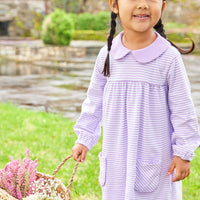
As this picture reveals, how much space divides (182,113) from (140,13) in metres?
0.52

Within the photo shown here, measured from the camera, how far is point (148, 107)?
1.90 m

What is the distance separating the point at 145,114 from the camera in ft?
6.25

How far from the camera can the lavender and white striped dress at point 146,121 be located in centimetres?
190

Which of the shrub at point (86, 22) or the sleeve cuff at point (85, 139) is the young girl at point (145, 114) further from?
the shrub at point (86, 22)

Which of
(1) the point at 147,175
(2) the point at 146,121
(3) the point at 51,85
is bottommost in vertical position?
(3) the point at 51,85

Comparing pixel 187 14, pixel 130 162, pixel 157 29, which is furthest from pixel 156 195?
pixel 187 14

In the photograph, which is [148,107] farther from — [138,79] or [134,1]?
[134,1]

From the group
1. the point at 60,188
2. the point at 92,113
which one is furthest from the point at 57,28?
the point at 92,113

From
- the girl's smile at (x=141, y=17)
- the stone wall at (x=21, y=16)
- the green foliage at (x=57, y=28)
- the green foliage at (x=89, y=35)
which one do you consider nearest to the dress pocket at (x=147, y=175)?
the girl's smile at (x=141, y=17)

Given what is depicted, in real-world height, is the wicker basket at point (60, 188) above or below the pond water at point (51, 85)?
above

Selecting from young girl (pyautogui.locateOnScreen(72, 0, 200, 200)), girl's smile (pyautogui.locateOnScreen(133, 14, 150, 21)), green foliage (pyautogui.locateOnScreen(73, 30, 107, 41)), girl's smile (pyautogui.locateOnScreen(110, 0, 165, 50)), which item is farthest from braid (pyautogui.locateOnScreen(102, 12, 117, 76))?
green foliage (pyautogui.locateOnScreen(73, 30, 107, 41))

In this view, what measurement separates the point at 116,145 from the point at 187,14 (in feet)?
85.6

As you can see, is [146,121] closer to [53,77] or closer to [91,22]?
[53,77]

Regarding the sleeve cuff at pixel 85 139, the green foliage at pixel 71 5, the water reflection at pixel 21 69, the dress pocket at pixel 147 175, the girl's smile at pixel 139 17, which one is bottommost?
the water reflection at pixel 21 69
